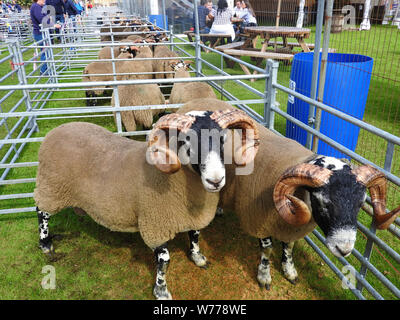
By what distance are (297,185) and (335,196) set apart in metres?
0.21

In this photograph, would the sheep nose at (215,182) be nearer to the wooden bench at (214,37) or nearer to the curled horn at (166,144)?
the curled horn at (166,144)

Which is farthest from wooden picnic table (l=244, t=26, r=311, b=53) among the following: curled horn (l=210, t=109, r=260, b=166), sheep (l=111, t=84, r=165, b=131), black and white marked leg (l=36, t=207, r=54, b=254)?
black and white marked leg (l=36, t=207, r=54, b=254)

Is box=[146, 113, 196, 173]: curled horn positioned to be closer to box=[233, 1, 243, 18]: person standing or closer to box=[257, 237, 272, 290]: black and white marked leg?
box=[257, 237, 272, 290]: black and white marked leg

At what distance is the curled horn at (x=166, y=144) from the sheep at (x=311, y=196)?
589mm

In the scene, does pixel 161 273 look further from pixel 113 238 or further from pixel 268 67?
pixel 268 67

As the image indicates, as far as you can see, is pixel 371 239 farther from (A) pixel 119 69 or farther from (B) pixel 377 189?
(A) pixel 119 69

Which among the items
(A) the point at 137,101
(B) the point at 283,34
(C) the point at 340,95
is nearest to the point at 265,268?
(C) the point at 340,95

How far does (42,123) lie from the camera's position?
5879 mm

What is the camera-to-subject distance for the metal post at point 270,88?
3.22m

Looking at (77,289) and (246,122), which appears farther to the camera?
(77,289)

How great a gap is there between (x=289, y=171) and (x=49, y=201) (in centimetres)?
184

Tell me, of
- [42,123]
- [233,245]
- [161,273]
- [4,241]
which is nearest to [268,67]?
[233,245]

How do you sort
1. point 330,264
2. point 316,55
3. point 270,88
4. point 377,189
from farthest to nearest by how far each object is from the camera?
point 270,88 < point 316,55 < point 330,264 < point 377,189

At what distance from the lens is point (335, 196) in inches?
63.8
